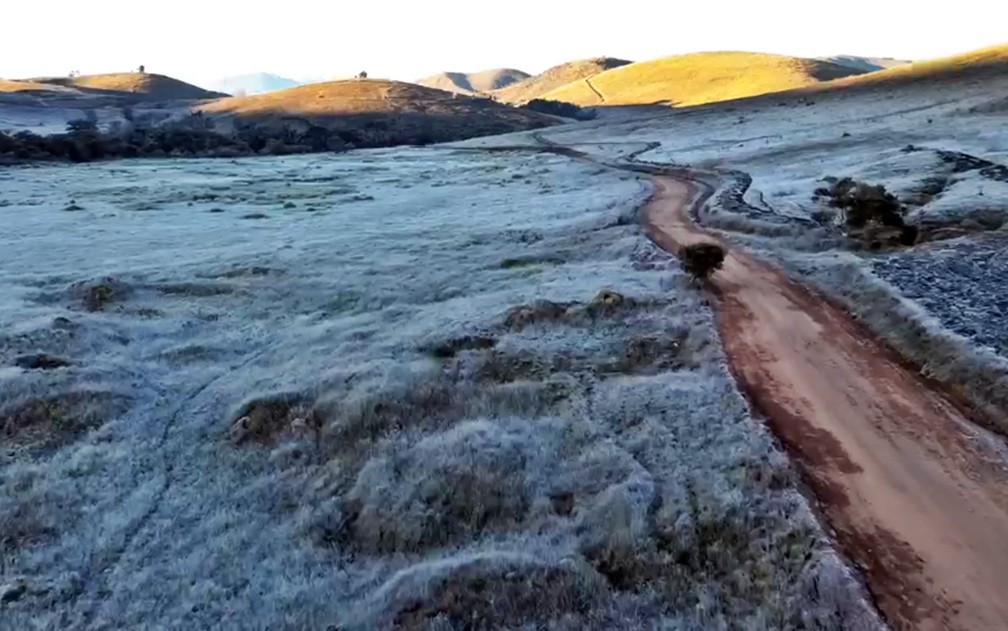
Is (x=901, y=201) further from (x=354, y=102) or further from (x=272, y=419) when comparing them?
(x=354, y=102)

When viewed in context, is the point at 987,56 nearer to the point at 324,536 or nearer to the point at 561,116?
the point at 561,116

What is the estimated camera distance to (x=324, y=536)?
15.1 metres

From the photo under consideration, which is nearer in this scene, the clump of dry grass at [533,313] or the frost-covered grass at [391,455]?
the frost-covered grass at [391,455]

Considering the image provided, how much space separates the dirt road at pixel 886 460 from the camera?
1176cm

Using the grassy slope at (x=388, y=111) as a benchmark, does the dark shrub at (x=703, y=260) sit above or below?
below

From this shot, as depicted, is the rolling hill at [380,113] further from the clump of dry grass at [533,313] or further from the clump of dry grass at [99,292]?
the clump of dry grass at [533,313]

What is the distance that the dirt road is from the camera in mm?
11758

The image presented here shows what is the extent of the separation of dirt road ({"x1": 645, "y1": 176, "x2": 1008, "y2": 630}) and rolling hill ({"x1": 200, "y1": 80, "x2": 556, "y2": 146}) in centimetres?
11718

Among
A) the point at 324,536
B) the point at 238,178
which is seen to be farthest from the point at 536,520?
the point at 238,178

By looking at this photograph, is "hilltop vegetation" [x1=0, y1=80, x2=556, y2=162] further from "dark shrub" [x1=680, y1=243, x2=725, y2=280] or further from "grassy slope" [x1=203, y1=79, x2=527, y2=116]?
"dark shrub" [x1=680, y1=243, x2=725, y2=280]

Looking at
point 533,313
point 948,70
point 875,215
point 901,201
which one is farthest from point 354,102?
point 533,313

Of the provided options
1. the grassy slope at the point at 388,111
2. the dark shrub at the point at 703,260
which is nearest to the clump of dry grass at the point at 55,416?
the dark shrub at the point at 703,260

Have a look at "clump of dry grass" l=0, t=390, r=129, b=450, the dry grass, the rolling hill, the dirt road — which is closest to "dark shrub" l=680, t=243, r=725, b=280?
the dirt road

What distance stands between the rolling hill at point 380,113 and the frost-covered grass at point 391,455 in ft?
345
